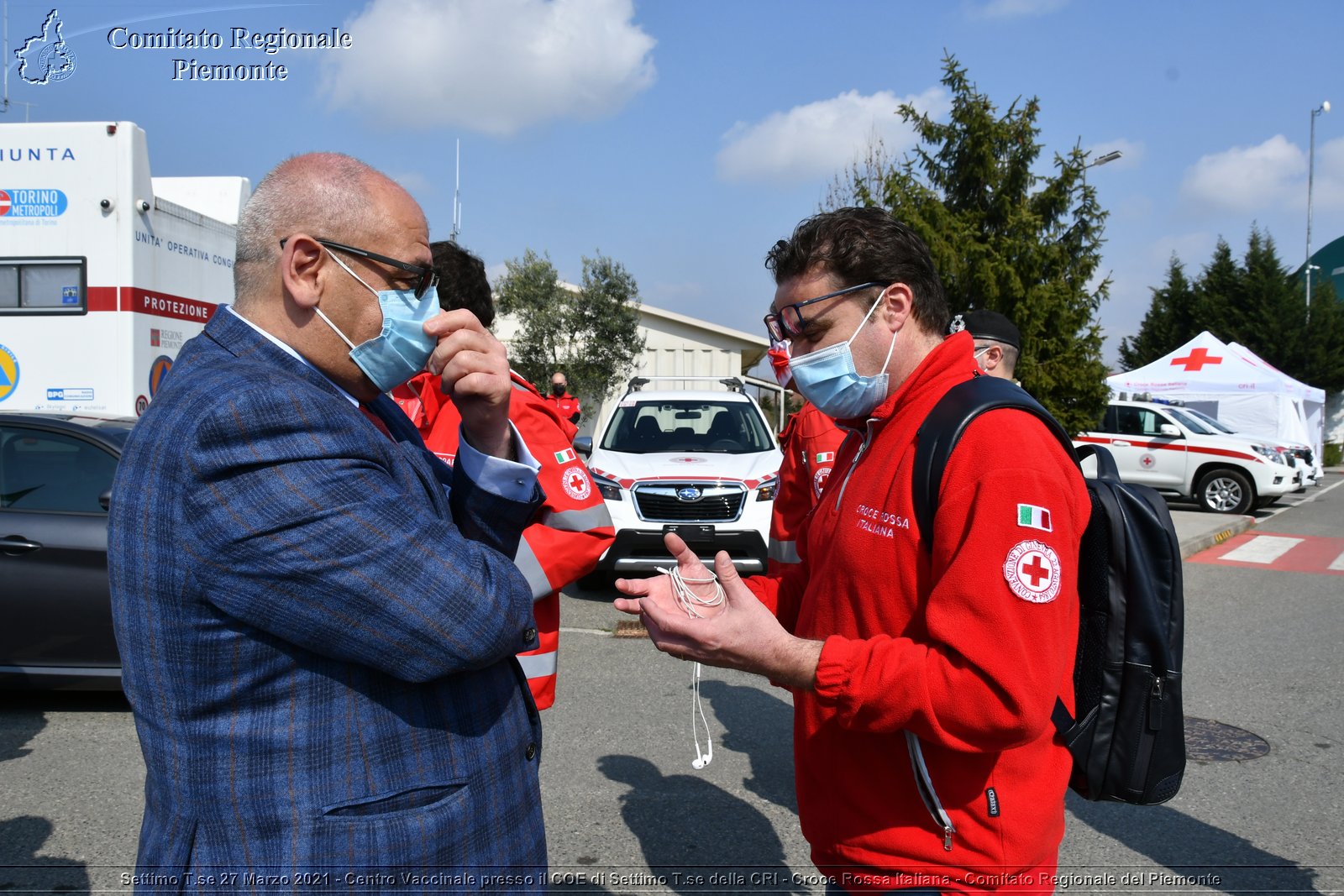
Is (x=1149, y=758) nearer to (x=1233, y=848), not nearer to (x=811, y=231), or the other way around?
(x=811, y=231)

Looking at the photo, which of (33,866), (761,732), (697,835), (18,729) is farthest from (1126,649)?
(18,729)

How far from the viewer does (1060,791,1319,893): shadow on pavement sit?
381cm

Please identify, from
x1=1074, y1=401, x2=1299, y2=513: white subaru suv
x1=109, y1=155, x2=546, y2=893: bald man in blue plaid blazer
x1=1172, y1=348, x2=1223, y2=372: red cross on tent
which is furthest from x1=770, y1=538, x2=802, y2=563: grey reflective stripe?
x1=1172, y1=348, x2=1223, y2=372: red cross on tent

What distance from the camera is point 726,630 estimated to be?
5.39 ft

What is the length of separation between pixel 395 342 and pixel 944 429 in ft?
3.09

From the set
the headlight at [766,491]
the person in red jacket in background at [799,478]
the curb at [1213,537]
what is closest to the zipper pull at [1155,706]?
the person in red jacket in background at [799,478]

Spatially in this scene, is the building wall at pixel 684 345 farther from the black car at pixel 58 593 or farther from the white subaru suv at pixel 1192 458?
the black car at pixel 58 593

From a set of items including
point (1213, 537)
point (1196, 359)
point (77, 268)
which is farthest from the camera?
point (1196, 359)

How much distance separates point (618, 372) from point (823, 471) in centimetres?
2390

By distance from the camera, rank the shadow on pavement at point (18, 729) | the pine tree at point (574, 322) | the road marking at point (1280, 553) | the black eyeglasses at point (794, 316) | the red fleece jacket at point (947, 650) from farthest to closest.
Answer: the pine tree at point (574, 322) < the road marking at point (1280, 553) < the shadow on pavement at point (18, 729) < the black eyeglasses at point (794, 316) < the red fleece jacket at point (947, 650)

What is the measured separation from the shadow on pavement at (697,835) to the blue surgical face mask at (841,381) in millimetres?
2315

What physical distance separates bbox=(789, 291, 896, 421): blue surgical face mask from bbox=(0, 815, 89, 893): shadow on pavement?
132 inches

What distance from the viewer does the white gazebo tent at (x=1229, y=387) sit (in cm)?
2198

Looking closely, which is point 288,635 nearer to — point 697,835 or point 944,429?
point 944,429
